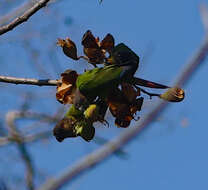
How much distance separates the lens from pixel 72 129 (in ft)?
4.87

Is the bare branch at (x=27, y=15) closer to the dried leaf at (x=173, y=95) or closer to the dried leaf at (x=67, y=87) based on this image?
the dried leaf at (x=67, y=87)

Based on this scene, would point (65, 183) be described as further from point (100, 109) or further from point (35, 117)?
point (100, 109)

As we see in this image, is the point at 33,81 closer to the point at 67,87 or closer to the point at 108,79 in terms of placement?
the point at 67,87

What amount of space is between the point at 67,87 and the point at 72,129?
107 millimetres

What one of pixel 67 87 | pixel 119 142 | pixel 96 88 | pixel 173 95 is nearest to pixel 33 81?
pixel 67 87

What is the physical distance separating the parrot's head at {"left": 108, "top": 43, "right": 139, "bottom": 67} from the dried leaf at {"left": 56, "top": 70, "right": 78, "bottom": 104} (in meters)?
0.10

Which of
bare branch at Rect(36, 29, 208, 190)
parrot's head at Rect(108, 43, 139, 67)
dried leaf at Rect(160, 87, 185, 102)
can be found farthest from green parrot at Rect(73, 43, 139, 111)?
bare branch at Rect(36, 29, 208, 190)

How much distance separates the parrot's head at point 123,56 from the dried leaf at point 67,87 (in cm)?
10

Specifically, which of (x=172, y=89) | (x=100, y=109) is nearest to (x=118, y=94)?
(x=100, y=109)

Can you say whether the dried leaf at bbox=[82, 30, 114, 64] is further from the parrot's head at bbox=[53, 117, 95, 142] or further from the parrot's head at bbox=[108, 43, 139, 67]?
the parrot's head at bbox=[53, 117, 95, 142]

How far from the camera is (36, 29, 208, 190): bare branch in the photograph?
6.02 m

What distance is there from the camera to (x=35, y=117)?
20.2 feet

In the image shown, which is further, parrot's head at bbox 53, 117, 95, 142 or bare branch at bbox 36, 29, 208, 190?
bare branch at bbox 36, 29, 208, 190

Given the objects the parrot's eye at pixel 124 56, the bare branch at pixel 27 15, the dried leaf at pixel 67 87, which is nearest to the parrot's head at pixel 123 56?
the parrot's eye at pixel 124 56
